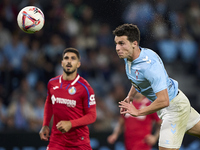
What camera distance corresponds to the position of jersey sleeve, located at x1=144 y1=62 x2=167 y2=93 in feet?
15.0

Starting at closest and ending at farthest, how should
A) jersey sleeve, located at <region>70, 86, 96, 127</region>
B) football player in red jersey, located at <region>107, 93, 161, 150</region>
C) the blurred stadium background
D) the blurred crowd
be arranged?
jersey sleeve, located at <region>70, 86, 96, 127</region>, football player in red jersey, located at <region>107, 93, 161, 150</region>, the blurred stadium background, the blurred crowd

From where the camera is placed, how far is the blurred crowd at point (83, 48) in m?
9.16

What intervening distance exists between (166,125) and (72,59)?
205 centimetres

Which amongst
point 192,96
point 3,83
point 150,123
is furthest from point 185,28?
point 3,83

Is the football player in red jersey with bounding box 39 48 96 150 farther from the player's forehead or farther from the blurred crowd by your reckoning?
the blurred crowd

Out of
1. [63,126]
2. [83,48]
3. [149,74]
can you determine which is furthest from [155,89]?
[83,48]

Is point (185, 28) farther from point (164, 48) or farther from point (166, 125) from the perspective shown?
point (166, 125)

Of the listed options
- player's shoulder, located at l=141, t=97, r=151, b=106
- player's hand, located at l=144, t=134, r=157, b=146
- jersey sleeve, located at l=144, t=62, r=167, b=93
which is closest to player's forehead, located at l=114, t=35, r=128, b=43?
jersey sleeve, located at l=144, t=62, r=167, b=93

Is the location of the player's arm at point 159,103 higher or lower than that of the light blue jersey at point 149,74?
lower

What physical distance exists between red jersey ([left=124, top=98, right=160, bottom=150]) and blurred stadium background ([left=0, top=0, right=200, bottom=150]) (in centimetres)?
97

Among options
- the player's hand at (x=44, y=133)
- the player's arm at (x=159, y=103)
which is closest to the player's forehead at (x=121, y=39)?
the player's arm at (x=159, y=103)

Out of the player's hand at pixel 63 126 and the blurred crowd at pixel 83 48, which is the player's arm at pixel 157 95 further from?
the blurred crowd at pixel 83 48

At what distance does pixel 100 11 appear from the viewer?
1202 centimetres

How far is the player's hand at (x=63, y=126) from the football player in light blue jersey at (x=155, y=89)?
1.01m
